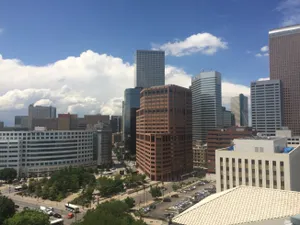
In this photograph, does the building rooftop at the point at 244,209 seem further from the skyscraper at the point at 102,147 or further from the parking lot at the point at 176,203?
the skyscraper at the point at 102,147

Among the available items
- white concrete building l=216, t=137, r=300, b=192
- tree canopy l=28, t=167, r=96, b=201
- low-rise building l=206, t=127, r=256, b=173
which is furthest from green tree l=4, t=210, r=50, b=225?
low-rise building l=206, t=127, r=256, b=173

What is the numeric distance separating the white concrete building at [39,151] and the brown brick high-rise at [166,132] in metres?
46.9

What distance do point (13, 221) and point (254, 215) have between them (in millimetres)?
53102

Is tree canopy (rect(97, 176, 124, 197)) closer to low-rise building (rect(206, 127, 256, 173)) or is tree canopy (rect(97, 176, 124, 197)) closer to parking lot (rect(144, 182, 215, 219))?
parking lot (rect(144, 182, 215, 219))

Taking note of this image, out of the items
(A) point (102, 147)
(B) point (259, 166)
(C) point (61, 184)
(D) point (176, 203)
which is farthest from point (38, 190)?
(B) point (259, 166)

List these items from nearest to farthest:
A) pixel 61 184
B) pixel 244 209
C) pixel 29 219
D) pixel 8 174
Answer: pixel 244 209 < pixel 29 219 < pixel 61 184 < pixel 8 174

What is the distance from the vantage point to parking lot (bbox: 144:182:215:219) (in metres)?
85.6

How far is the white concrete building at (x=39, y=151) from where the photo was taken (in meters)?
154

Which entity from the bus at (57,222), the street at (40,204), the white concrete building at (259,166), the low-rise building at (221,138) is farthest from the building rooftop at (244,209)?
the low-rise building at (221,138)

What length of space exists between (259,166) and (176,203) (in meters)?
39.7

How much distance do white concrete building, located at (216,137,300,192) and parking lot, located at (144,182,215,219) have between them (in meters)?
20.4

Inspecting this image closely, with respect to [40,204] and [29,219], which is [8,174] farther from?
[29,219]

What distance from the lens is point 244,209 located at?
3616 centimetres

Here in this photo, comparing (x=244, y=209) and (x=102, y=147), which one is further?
(x=102, y=147)
